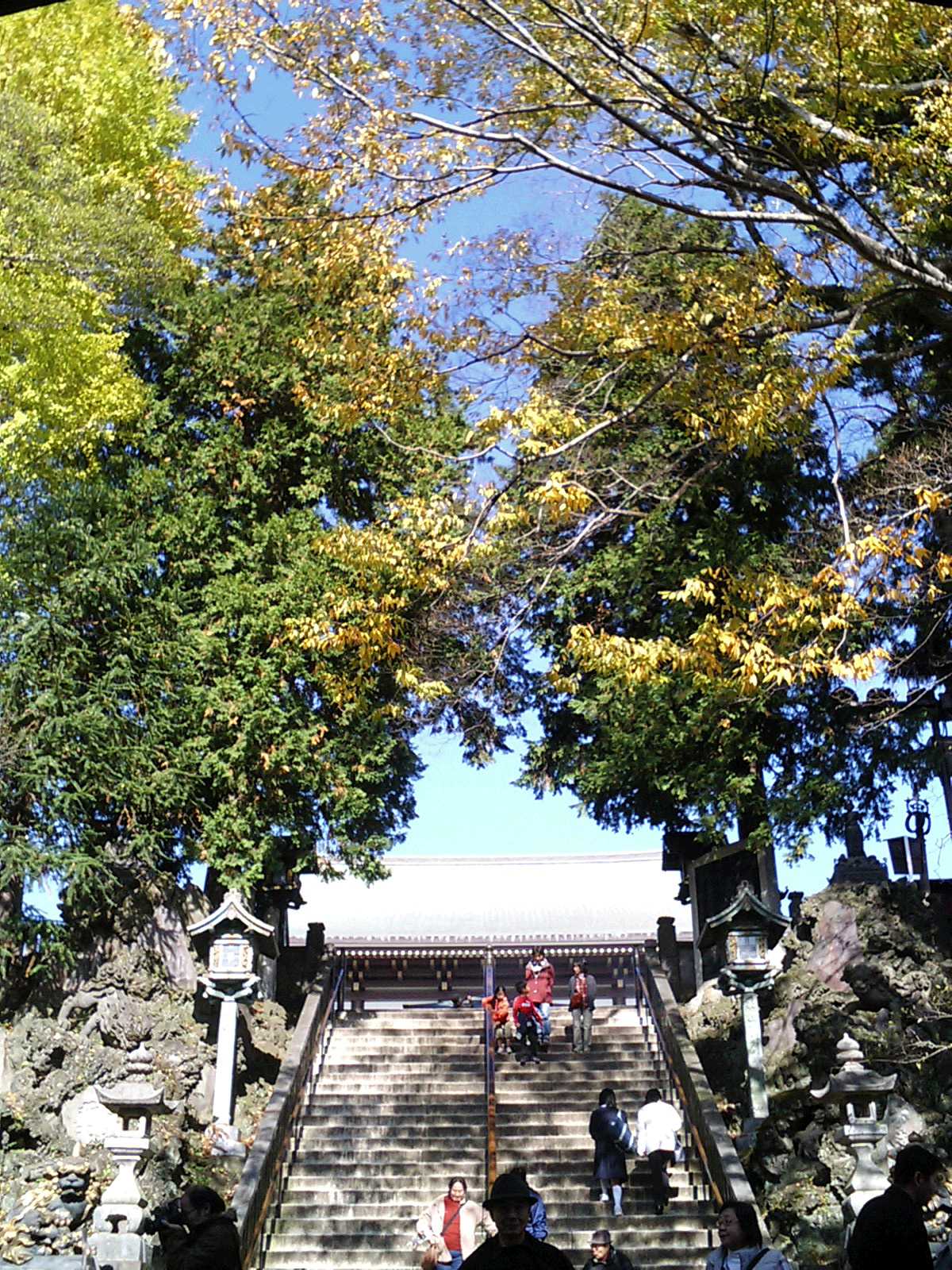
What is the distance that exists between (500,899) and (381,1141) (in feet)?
49.7

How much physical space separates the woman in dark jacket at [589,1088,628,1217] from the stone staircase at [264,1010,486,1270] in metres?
1.25

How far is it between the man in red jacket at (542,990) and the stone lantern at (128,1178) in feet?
16.7

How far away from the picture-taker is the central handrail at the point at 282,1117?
41.8ft

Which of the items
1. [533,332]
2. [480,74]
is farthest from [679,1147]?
[480,74]

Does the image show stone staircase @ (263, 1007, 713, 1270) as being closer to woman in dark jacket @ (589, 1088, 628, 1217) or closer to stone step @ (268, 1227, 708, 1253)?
stone step @ (268, 1227, 708, 1253)

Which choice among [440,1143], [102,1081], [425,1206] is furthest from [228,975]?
[425,1206]

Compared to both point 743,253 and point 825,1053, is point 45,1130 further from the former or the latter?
point 743,253

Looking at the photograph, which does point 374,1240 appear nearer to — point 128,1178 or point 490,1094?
point 128,1178

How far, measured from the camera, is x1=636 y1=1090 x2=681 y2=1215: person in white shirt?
13.2 meters

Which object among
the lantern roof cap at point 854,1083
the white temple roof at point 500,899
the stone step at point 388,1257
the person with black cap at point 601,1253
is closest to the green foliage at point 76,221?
the stone step at point 388,1257

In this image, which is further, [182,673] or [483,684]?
[182,673]

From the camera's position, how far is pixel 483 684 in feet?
57.0

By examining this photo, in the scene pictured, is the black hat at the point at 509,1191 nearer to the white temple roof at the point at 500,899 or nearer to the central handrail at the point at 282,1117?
the central handrail at the point at 282,1117

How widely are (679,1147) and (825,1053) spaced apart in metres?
2.22
